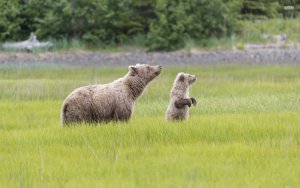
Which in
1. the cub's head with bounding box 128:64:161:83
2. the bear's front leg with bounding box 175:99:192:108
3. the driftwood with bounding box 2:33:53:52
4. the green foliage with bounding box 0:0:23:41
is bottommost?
the driftwood with bounding box 2:33:53:52

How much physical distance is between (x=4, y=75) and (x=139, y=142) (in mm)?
15495

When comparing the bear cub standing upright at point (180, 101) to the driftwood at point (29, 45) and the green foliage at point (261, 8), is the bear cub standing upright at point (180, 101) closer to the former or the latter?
the driftwood at point (29, 45)

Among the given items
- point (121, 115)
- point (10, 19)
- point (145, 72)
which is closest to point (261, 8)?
point (10, 19)

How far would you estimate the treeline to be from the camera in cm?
3397

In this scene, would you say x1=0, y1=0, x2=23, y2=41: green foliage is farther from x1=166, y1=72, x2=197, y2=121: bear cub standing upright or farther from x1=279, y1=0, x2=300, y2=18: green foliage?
x1=166, y1=72, x2=197, y2=121: bear cub standing upright

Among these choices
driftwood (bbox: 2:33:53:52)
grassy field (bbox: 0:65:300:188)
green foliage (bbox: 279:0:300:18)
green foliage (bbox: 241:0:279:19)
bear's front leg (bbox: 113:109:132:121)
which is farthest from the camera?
Answer: green foliage (bbox: 279:0:300:18)

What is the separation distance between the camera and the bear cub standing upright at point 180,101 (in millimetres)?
9602

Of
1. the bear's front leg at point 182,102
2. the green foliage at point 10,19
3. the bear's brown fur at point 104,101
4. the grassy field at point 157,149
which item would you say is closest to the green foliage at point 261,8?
the green foliage at point 10,19

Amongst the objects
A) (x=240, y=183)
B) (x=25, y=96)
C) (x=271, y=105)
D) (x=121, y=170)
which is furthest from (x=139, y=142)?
(x=25, y=96)

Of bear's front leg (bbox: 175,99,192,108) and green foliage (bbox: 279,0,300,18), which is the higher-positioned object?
bear's front leg (bbox: 175,99,192,108)

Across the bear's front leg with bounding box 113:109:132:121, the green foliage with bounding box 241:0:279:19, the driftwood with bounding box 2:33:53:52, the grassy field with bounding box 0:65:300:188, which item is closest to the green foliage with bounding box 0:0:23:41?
the driftwood with bounding box 2:33:53:52

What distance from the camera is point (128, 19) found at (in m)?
35.5

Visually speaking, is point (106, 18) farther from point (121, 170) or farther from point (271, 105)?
point (121, 170)

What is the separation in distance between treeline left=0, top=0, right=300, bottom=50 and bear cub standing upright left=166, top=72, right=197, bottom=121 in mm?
23219
